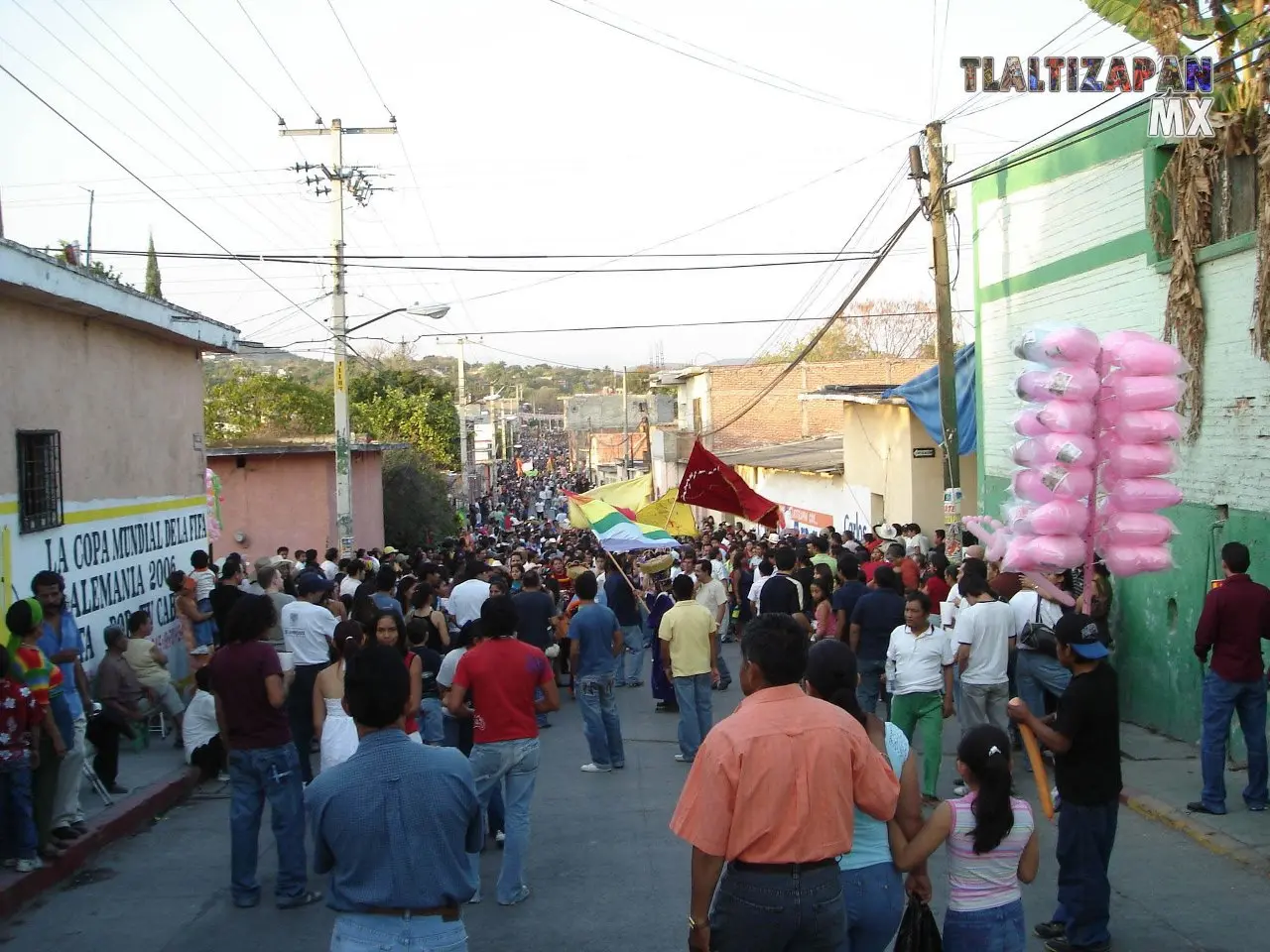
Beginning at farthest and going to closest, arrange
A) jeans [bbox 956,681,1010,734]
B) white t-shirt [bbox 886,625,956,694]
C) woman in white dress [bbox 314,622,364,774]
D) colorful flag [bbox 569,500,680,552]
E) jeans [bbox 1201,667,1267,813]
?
colorful flag [bbox 569,500,680,552] → jeans [bbox 956,681,1010,734] → white t-shirt [bbox 886,625,956,694] → jeans [bbox 1201,667,1267,813] → woman in white dress [bbox 314,622,364,774]

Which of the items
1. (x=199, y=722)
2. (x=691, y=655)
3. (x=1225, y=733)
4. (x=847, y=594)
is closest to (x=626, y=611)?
(x=847, y=594)

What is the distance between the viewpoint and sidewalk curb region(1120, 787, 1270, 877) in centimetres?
805

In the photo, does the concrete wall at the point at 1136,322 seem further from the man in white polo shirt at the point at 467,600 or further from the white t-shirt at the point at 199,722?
the white t-shirt at the point at 199,722

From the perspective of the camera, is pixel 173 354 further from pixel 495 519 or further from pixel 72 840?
pixel 495 519

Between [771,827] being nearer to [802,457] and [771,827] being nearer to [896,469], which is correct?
[896,469]

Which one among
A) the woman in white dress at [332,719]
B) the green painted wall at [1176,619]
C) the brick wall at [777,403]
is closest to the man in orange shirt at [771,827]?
the woman in white dress at [332,719]

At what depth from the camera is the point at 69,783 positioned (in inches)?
337

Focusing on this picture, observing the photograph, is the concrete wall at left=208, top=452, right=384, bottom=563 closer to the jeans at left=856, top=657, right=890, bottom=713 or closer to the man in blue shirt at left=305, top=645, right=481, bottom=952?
the jeans at left=856, top=657, right=890, bottom=713

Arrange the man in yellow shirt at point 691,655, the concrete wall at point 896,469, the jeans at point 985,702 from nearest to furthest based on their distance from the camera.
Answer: the jeans at point 985,702 < the man in yellow shirt at point 691,655 < the concrete wall at point 896,469

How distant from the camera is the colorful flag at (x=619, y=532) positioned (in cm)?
1861

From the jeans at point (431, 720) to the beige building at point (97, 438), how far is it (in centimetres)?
390

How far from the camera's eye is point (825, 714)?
430 cm

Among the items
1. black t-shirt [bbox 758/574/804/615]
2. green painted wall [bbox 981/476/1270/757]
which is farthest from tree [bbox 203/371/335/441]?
green painted wall [bbox 981/476/1270/757]

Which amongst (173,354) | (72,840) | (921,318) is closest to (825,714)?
(72,840)
